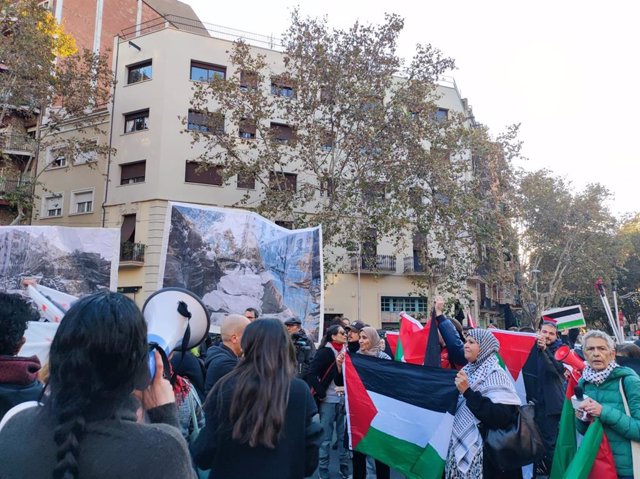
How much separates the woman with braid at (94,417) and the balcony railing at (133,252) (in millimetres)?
23392

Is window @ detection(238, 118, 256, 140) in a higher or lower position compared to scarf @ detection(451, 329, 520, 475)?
higher

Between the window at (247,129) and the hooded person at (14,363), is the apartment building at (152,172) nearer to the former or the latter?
the window at (247,129)

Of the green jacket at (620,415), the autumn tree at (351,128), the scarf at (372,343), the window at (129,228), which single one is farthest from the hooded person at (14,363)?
the window at (129,228)

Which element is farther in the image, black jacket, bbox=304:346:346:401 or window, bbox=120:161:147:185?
window, bbox=120:161:147:185

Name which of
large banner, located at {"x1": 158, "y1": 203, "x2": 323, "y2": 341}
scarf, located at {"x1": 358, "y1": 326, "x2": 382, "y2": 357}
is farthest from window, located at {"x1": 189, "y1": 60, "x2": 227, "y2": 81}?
scarf, located at {"x1": 358, "y1": 326, "x2": 382, "y2": 357}

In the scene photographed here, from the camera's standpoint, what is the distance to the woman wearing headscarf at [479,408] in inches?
168

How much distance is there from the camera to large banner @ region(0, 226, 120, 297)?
311 inches

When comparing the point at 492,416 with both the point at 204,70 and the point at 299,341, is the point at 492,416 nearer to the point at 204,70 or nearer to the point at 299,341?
the point at 299,341

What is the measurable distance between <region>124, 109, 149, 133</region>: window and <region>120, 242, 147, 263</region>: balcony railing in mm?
5432

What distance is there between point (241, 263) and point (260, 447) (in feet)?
19.8

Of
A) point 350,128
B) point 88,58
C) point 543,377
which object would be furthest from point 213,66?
point 543,377

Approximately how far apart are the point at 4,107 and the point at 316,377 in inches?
744

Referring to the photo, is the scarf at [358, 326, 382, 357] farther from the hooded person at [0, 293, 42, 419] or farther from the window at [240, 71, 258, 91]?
the window at [240, 71, 258, 91]

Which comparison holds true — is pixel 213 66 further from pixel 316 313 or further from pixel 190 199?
pixel 316 313
